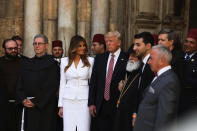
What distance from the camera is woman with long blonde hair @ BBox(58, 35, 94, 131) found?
6.00m

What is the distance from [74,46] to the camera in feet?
19.7

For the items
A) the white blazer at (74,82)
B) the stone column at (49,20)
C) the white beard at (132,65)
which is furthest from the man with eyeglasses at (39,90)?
the stone column at (49,20)

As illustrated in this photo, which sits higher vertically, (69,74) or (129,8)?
(129,8)

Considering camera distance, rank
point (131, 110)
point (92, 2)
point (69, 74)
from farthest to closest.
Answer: point (92, 2)
point (69, 74)
point (131, 110)

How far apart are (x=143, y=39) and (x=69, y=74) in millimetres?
1296

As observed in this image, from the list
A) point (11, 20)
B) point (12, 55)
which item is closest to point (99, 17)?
point (11, 20)

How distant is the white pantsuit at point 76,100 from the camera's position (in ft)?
19.7

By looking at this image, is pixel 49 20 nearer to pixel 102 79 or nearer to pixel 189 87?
pixel 102 79

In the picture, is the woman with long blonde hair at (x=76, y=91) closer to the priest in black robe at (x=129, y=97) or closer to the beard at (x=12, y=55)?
the priest in black robe at (x=129, y=97)

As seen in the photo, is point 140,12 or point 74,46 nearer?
point 74,46

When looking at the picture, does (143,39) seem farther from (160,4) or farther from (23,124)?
(160,4)

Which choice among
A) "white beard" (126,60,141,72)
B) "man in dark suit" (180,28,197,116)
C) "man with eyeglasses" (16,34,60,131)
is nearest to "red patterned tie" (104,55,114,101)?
"white beard" (126,60,141,72)

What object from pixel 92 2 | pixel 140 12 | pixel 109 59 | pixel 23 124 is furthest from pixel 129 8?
pixel 23 124

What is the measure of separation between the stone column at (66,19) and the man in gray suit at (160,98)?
428 centimetres
